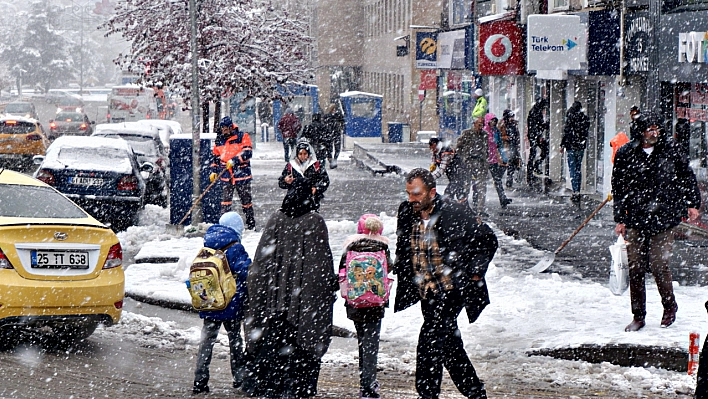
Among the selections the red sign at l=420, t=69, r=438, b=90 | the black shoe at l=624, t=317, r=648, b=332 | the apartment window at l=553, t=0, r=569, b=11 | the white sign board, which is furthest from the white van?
the black shoe at l=624, t=317, r=648, b=332

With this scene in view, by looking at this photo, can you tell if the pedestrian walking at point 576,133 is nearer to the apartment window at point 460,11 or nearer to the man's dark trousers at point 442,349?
the man's dark trousers at point 442,349

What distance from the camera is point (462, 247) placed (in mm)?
7055

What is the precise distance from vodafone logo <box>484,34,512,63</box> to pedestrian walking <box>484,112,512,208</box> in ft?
15.9

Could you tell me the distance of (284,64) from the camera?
28594 mm

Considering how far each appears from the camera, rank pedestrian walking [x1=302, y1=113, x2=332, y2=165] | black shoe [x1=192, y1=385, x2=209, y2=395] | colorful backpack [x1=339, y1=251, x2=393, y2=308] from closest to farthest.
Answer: colorful backpack [x1=339, y1=251, x2=393, y2=308], black shoe [x1=192, y1=385, x2=209, y2=395], pedestrian walking [x1=302, y1=113, x2=332, y2=165]

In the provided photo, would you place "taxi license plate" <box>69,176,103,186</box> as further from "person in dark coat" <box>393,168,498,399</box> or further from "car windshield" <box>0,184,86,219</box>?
"person in dark coat" <box>393,168,498,399</box>

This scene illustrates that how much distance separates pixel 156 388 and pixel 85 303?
4.03ft

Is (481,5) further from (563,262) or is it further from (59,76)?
(59,76)

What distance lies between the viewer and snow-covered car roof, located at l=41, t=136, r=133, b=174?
17.6m

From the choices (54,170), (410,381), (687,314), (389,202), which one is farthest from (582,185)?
(410,381)

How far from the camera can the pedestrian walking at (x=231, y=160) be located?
16859 millimetres

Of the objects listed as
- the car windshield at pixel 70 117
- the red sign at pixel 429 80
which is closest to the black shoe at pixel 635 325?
the red sign at pixel 429 80

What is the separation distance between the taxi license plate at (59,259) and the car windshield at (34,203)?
643mm

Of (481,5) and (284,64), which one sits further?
(481,5)
